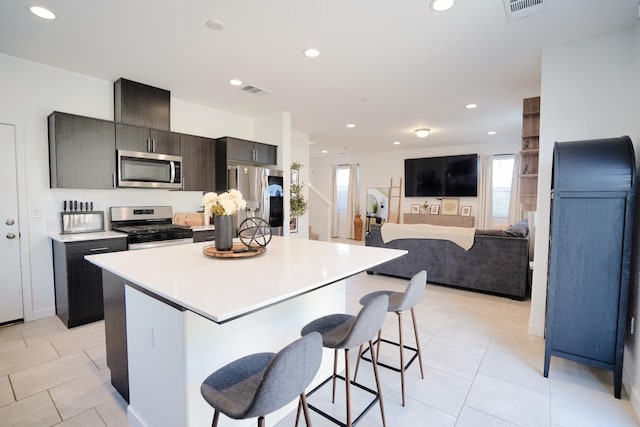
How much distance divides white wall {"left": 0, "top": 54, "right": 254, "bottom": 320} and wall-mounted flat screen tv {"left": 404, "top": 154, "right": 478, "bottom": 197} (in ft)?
23.0

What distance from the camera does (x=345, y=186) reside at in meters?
10.1

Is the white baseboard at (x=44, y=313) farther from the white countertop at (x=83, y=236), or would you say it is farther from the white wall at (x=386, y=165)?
the white wall at (x=386, y=165)

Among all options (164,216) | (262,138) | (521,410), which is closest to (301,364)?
(521,410)

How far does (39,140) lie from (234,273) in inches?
127

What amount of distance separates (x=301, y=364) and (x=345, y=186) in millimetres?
9206

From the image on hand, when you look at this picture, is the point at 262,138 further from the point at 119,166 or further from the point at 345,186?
the point at 345,186

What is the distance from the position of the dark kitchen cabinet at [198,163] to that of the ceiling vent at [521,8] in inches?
145

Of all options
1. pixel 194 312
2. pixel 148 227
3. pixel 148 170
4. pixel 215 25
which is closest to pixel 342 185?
pixel 148 170

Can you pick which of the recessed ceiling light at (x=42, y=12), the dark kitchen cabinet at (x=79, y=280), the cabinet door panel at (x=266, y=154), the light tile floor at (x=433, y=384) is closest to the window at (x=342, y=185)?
the cabinet door panel at (x=266, y=154)

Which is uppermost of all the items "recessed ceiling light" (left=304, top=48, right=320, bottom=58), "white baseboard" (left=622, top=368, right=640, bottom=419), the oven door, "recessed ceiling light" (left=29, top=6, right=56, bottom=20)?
"recessed ceiling light" (left=304, top=48, right=320, bottom=58)

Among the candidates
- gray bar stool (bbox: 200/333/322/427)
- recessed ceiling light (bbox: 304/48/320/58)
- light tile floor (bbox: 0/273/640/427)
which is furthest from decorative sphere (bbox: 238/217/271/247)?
recessed ceiling light (bbox: 304/48/320/58)

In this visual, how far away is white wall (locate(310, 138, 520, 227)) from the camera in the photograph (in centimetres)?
759

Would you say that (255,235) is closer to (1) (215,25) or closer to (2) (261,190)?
(1) (215,25)

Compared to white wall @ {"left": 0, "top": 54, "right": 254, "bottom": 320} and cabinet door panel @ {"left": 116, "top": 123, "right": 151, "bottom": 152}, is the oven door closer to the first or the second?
white wall @ {"left": 0, "top": 54, "right": 254, "bottom": 320}
